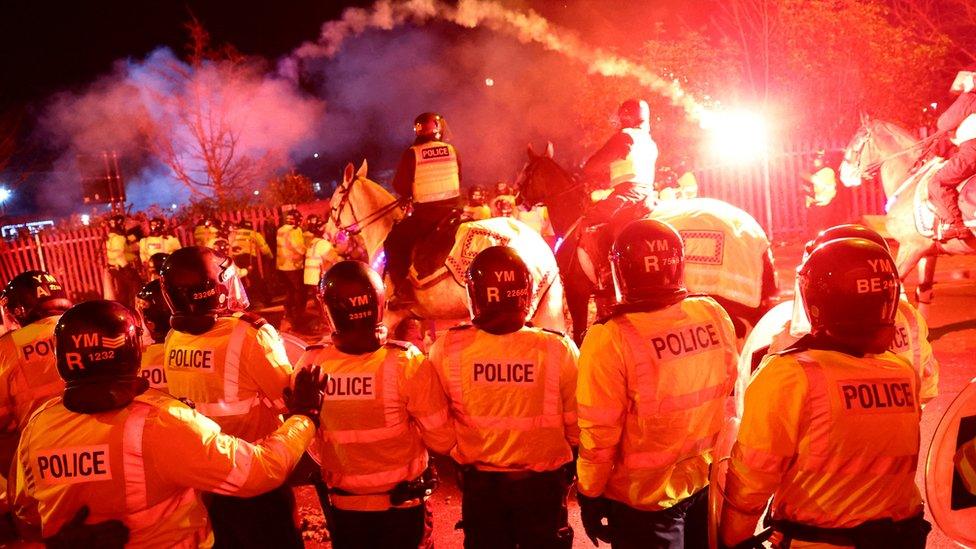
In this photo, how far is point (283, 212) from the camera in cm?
2067

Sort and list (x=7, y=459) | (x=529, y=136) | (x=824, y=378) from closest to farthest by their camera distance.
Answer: (x=824, y=378) < (x=7, y=459) < (x=529, y=136)

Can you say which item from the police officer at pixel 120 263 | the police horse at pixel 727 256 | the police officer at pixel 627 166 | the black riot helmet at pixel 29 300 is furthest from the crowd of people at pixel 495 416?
the police officer at pixel 120 263

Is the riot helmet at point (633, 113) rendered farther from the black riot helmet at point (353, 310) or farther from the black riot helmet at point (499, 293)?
the black riot helmet at point (353, 310)

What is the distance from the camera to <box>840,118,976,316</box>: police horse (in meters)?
8.91

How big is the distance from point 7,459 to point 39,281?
7.96 ft

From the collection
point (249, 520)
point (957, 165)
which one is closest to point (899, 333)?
point (249, 520)

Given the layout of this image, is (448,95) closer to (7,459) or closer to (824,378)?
(7,459)

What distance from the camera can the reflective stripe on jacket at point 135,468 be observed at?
2676 millimetres

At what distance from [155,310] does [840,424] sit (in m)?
4.15

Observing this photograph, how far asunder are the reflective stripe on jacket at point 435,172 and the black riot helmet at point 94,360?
4895mm

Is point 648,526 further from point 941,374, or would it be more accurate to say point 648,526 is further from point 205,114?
point 205,114

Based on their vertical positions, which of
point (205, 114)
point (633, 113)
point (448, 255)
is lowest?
point (448, 255)

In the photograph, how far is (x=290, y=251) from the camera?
48.2ft

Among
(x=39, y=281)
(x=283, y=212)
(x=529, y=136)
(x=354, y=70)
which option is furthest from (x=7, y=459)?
(x=529, y=136)
